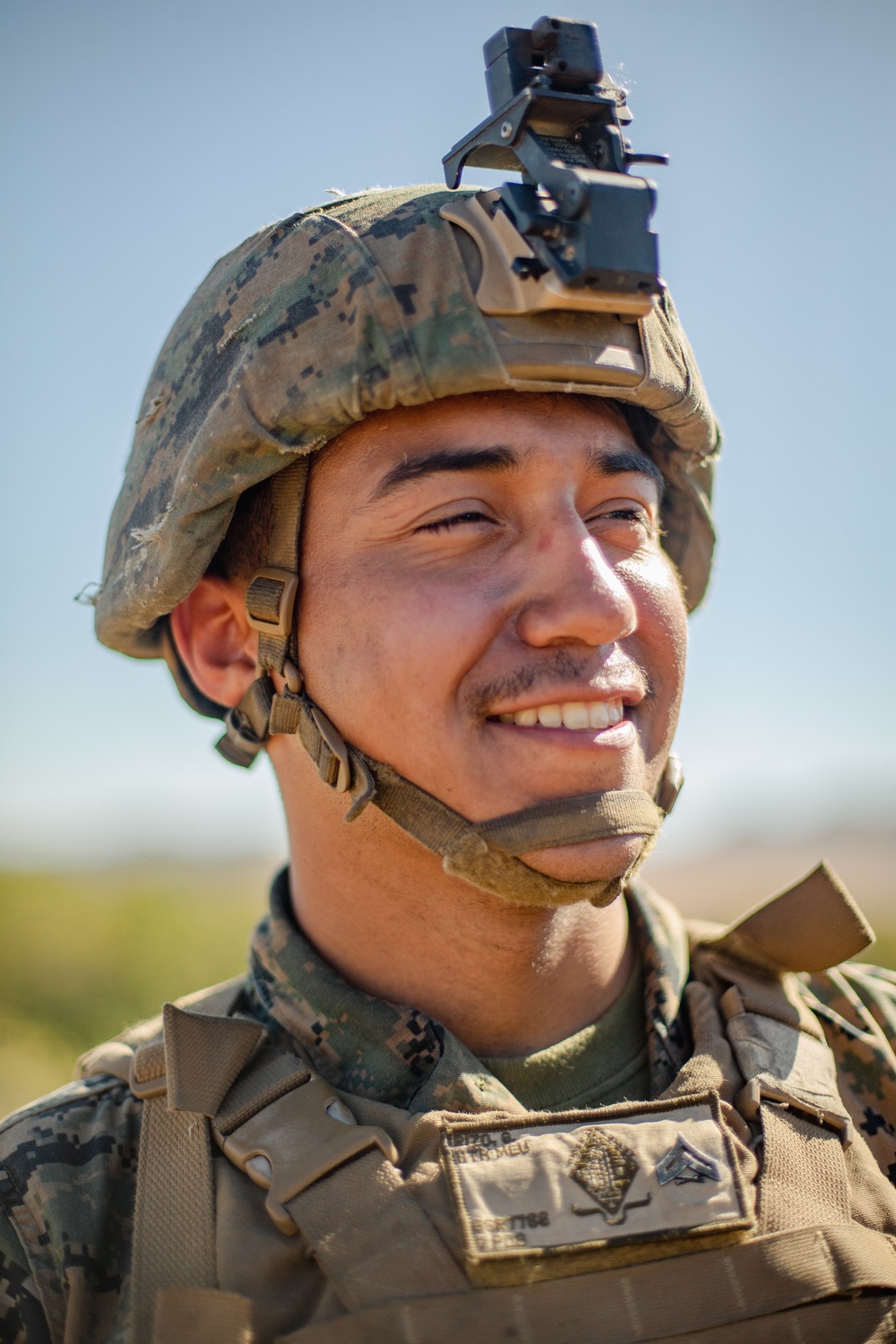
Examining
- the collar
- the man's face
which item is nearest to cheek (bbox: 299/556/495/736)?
the man's face

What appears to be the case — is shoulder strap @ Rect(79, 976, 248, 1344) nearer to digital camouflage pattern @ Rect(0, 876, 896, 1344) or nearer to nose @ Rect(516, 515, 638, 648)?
digital camouflage pattern @ Rect(0, 876, 896, 1344)

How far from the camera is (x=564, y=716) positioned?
2.88 m

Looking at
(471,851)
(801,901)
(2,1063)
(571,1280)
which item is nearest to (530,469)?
(471,851)

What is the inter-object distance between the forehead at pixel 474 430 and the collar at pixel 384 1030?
1351mm

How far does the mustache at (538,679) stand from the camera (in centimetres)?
284

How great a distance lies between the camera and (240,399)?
3.15 metres

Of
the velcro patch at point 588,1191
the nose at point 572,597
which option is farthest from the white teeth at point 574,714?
the velcro patch at point 588,1191

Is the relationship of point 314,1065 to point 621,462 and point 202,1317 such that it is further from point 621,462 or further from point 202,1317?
point 621,462

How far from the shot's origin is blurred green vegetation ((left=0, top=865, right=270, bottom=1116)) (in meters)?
6.91

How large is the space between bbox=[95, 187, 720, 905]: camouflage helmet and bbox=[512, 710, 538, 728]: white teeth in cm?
22

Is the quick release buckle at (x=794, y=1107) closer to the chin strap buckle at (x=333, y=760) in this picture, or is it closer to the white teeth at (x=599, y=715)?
the white teeth at (x=599, y=715)

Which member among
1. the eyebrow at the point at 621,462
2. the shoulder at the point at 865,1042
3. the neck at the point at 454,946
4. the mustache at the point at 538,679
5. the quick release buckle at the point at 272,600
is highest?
the eyebrow at the point at 621,462

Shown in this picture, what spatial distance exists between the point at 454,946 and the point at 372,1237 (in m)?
0.79

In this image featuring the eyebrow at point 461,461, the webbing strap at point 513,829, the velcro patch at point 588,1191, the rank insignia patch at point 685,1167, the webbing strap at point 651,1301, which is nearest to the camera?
the webbing strap at point 651,1301
